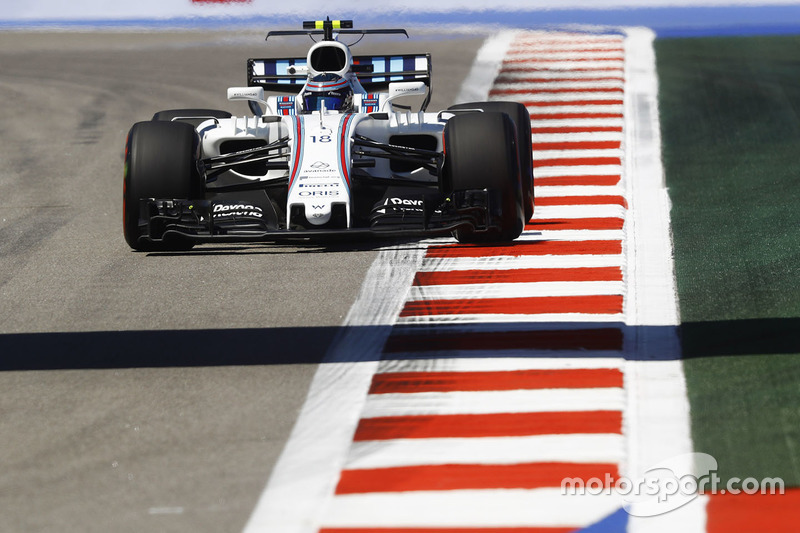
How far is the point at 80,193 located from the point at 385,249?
4.45 meters

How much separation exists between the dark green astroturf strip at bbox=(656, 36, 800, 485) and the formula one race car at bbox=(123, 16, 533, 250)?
64.1 inches

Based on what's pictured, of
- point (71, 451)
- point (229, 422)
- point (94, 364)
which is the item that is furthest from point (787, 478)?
point (94, 364)

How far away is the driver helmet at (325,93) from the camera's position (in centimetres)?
1132

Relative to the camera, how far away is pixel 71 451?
659cm

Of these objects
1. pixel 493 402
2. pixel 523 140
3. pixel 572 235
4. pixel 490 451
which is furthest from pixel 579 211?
pixel 490 451

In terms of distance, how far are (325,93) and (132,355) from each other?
388 cm

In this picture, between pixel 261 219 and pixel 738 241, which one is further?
pixel 738 241

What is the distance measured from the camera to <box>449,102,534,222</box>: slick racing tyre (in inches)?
419

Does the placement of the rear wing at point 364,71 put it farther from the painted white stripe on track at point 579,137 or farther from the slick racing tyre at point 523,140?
the painted white stripe on track at point 579,137

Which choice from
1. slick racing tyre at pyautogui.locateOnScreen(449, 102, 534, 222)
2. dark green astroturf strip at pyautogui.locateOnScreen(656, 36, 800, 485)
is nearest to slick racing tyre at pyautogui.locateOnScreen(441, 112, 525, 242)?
slick racing tyre at pyautogui.locateOnScreen(449, 102, 534, 222)

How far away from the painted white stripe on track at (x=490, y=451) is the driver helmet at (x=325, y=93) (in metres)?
5.23
